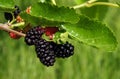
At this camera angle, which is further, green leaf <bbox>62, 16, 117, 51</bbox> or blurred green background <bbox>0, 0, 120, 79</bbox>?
blurred green background <bbox>0, 0, 120, 79</bbox>

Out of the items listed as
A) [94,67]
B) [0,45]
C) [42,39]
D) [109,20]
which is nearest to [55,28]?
[42,39]

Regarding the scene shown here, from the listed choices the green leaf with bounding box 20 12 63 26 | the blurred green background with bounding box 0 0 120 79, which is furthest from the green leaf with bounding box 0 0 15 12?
the blurred green background with bounding box 0 0 120 79

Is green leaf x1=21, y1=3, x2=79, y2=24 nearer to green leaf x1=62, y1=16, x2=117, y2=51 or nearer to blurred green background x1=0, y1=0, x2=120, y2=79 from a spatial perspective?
green leaf x1=62, y1=16, x2=117, y2=51

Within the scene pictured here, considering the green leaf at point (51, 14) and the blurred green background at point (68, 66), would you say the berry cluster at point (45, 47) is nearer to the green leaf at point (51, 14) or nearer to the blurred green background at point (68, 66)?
the green leaf at point (51, 14)

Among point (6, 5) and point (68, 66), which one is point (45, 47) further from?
point (68, 66)

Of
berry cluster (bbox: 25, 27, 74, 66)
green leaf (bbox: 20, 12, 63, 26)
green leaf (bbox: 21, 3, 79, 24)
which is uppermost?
green leaf (bbox: 21, 3, 79, 24)

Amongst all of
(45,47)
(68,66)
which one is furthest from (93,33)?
(68,66)
